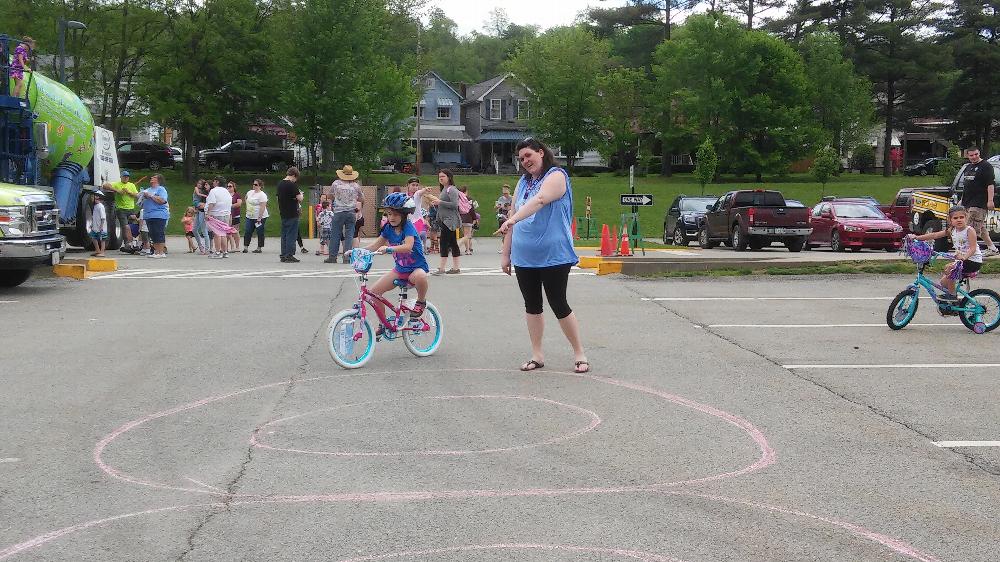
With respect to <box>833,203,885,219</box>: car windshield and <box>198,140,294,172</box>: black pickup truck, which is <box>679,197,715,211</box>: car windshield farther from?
<box>198,140,294,172</box>: black pickup truck

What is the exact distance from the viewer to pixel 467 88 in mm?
93438

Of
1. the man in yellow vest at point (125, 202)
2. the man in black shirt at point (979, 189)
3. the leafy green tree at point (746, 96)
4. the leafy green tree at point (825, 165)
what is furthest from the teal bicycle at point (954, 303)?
the leafy green tree at point (746, 96)

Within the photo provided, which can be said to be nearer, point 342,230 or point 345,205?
point 345,205

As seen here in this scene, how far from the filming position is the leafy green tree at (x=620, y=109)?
7369 cm

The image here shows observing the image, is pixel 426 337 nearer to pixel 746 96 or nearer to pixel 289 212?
pixel 289 212

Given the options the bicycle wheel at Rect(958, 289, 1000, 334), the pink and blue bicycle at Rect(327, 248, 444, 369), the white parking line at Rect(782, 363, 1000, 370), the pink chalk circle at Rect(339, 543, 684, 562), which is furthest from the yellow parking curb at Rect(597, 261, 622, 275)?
the pink chalk circle at Rect(339, 543, 684, 562)

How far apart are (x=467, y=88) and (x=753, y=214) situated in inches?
2668

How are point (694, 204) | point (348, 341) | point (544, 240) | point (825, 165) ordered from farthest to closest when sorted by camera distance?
point (825, 165)
point (694, 204)
point (348, 341)
point (544, 240)

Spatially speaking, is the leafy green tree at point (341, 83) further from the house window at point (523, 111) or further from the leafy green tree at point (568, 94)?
the house window at point (523, 111)

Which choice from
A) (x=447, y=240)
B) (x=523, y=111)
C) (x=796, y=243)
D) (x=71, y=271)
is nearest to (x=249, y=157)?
(x=523, y=111)

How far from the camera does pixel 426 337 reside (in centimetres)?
998

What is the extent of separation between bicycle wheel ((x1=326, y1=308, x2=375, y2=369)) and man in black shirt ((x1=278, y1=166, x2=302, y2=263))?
41.8 feet

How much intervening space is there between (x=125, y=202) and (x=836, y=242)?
60.1 feet

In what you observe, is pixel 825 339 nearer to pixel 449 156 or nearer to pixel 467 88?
pixel 449 156
